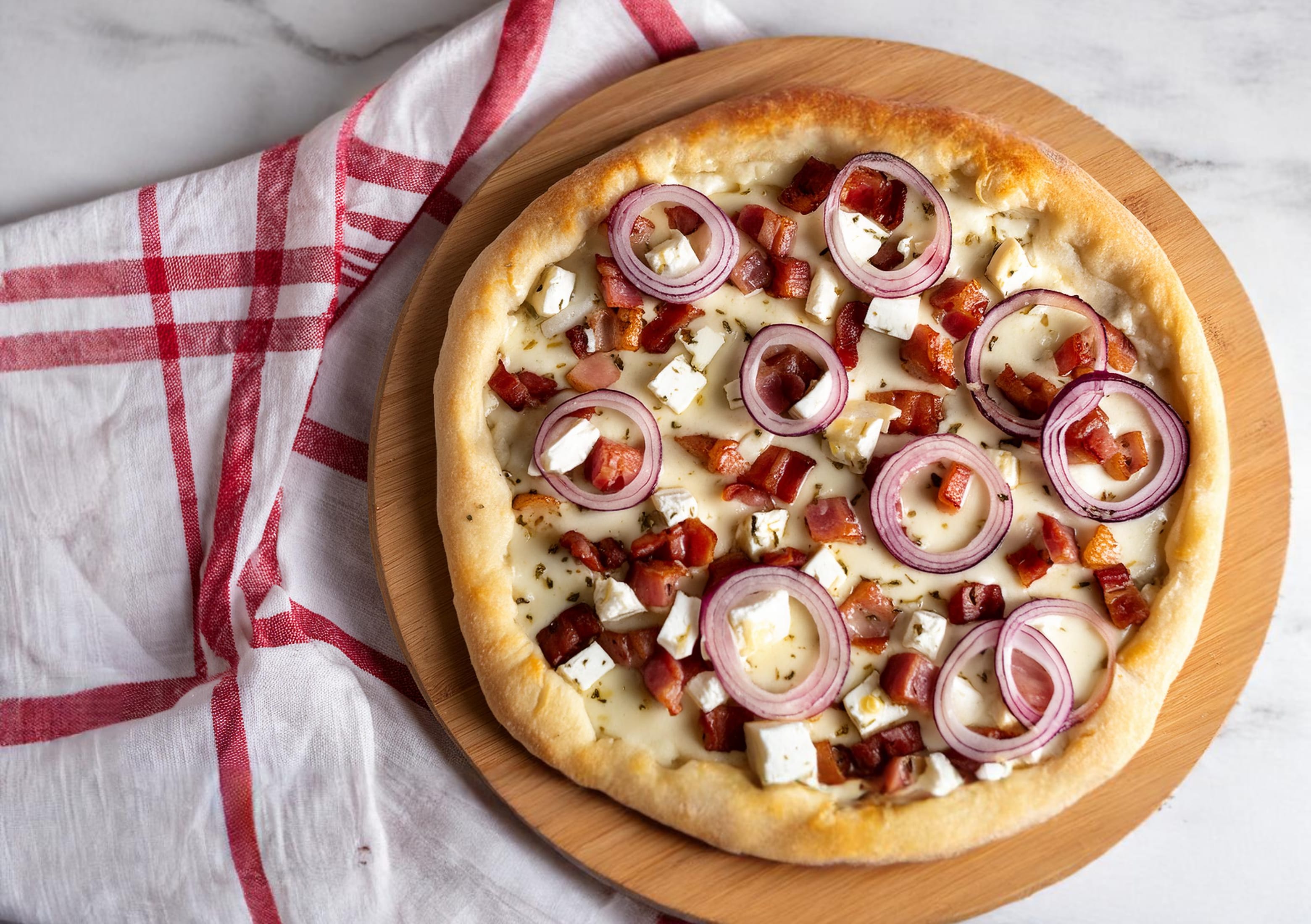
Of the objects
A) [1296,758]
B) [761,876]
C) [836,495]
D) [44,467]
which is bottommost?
[761,876]

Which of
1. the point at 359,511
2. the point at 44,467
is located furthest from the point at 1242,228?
the point at 44,467

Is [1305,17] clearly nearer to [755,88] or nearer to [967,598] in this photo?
[755,88]

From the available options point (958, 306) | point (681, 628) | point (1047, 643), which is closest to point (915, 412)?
point (958, 306)

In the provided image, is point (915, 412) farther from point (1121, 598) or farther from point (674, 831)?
point (674, 831)

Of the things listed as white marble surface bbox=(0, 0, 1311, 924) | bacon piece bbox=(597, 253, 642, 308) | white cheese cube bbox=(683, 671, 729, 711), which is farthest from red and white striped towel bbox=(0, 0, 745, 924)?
white cheese cube bbox=(683, 671, 729, 711)

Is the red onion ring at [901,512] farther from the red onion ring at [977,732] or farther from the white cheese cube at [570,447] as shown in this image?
the white cheese cube at [570,447]
